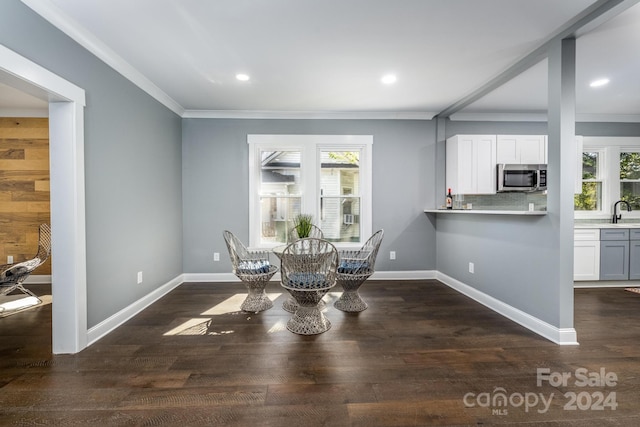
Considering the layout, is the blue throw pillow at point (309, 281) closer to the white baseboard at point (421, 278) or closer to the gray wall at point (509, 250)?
the white baseboard at point (421, 278)

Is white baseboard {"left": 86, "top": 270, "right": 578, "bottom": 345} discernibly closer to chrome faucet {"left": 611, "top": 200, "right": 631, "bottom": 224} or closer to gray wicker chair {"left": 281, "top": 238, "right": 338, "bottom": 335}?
gray wicker chair {"left": 281, "top": 238, "right": 338, "bottom": 335}

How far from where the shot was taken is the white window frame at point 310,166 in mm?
4391

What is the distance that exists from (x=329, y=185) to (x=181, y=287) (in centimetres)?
266

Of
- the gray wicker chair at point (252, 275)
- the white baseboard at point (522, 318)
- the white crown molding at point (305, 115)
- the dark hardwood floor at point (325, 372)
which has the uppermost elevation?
the white crown molding at point (305, 115)

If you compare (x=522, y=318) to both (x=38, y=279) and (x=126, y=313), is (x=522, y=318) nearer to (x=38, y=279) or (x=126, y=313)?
(x=126, y=313)

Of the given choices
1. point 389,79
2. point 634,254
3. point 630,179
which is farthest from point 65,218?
point 630,179

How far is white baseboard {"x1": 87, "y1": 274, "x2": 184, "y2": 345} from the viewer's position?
8.18 ft

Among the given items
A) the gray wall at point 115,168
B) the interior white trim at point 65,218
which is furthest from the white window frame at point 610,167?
the interior white trim at point 65,218

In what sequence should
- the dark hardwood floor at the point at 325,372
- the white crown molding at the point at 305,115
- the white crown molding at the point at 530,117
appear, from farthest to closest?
the white crown molding at the point at 530,117 → the white crown molding at the point at 305,115 → the dark hardwood floor at the point at 325,372

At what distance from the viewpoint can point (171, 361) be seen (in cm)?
217

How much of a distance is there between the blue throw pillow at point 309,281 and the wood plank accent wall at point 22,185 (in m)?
4.05

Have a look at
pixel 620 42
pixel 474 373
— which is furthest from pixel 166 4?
pixel 620 42

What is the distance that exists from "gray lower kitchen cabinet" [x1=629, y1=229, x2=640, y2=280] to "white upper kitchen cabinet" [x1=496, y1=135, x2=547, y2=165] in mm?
1636

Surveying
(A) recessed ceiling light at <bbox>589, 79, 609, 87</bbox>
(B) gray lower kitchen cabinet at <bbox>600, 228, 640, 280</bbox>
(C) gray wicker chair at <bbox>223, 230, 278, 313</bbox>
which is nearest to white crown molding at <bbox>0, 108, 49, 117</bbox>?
(C) gray wicker chair at <bbox>223, 230, 278, 313</bbox>
